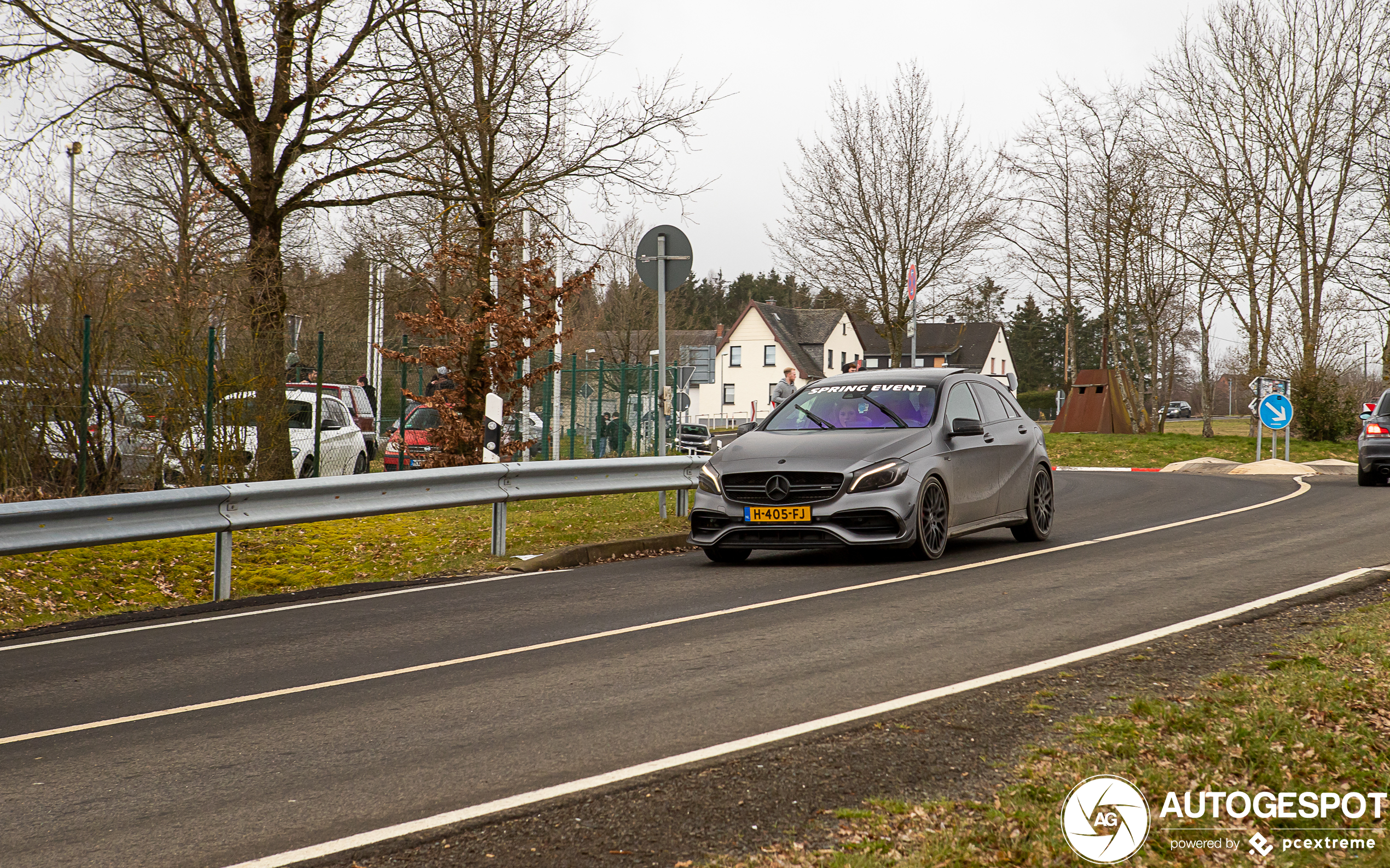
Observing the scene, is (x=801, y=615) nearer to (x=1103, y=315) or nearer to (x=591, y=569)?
(x=591, y=569)

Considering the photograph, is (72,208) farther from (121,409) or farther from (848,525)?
(848,525)

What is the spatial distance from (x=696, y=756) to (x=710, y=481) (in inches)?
238

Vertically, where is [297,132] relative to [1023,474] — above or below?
above

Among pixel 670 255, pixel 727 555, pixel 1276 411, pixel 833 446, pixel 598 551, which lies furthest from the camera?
pixel 1276 411

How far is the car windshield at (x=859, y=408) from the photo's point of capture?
449 inches

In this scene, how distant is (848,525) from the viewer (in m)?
10.4


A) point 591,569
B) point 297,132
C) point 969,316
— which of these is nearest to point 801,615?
point 591,569

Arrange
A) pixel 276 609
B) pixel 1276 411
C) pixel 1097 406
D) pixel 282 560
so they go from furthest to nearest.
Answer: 1. pixel 1097 406
2. pixel 1276 411
3. pixel 282 560
4. pixel 276 609

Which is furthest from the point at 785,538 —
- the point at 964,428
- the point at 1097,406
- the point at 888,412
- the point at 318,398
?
the point at 1097,406

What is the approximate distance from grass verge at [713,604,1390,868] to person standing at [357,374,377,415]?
2610 cm

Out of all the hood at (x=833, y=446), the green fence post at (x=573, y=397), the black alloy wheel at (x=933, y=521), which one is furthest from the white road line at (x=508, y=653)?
the green fence post at (x=573, y=397)

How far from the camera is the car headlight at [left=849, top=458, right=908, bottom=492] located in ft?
34.0

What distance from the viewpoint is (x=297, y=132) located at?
1847 centimetres

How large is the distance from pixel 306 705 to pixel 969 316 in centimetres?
3877
